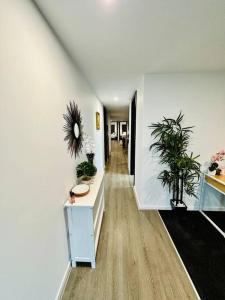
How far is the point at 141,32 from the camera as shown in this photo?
1442 millimetres

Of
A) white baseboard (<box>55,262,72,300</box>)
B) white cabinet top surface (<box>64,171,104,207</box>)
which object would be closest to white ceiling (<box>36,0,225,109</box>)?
white cabinet top surface (<box>64,171,104,207</box>)

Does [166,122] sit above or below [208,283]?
above

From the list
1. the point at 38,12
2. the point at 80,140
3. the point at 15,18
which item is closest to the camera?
the point at 15,18

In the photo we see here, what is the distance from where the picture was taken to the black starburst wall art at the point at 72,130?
1773mm

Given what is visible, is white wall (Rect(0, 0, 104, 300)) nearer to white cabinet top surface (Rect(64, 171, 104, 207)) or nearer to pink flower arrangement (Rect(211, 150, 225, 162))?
white cabinet top surface (Rect(64, 171, 104, 207))

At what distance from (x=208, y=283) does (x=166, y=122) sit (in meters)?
2.12

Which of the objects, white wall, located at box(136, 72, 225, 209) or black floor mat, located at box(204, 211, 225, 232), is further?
white wall, located at box(136, 72, 225, 209)

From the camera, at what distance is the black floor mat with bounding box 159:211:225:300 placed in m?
1.52

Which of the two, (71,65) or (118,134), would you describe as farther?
(118,134)

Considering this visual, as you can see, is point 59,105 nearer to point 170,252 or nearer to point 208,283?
point 170,252

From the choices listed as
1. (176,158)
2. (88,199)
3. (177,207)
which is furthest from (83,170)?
(177,207)

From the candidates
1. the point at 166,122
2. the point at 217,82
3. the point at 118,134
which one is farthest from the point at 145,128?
the point at 118,134

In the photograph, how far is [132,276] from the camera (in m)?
A: 1.62

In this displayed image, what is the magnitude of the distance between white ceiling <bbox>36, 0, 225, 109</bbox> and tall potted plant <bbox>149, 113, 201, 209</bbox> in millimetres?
936
